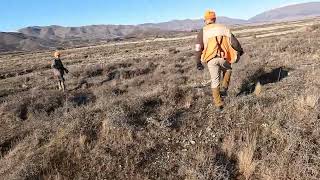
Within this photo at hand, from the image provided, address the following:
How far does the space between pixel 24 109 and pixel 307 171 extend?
1022 cm

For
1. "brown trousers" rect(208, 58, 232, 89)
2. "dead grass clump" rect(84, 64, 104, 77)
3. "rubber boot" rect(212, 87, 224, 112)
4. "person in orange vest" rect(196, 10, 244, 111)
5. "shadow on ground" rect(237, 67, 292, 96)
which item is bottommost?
"dead grass clump" rect(84, 64, 104, 77)

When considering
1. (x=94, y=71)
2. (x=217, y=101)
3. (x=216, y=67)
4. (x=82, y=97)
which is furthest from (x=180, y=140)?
(x=94, y=71)

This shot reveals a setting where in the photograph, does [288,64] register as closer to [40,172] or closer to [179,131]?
[179,131]

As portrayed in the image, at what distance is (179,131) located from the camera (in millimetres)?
7027

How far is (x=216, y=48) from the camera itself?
8.23 meters

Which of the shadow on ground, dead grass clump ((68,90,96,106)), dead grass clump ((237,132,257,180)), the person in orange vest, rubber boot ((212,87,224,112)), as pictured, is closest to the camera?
dead grass clump ((237,132,257,180))

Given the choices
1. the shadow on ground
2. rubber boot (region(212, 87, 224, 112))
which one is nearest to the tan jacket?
rubber boot (region(212, 87, 224, 112))

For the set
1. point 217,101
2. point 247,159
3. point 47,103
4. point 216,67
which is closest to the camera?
point 247,159

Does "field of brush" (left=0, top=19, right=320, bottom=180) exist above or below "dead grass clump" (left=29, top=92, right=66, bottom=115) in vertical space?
above

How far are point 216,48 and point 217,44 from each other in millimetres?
80

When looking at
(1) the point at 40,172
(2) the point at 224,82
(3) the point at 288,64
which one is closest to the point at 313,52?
(3) the point at 288,64

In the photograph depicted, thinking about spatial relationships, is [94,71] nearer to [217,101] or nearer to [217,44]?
[217,44]

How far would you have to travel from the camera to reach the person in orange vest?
8.07 m

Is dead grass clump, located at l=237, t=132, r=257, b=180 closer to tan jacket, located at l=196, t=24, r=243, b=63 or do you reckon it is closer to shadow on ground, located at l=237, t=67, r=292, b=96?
tan jacket, located at l=196, t=24, r=243, b=63
